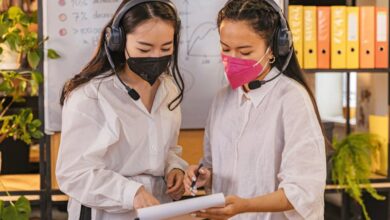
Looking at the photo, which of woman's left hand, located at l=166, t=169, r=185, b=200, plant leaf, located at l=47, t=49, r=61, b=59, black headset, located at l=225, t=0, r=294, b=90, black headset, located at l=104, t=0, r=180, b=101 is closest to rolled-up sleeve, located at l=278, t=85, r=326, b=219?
black headset, located at l=225, t=0, r=294, b=90

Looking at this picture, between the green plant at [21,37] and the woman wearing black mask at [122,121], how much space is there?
2.92 ft

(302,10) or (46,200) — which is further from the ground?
(302,10)

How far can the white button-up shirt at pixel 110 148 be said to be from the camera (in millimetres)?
1521

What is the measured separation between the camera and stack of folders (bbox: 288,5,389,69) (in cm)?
273

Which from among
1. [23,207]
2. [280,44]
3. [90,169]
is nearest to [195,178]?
[90,169]

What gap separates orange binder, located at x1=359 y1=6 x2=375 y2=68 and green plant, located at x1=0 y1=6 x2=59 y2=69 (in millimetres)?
1480

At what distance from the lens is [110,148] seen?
157 cm

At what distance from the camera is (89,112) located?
61.6 inches

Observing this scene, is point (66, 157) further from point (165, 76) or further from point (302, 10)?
point (302, 10)

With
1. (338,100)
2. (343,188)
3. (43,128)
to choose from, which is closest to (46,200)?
(43,128)

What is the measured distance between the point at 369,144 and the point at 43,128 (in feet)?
5.47

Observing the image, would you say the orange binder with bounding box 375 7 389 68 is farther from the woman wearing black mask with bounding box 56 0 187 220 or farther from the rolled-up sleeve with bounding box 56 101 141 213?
the rolled-up sleeve with bounding box 56 101 141 213

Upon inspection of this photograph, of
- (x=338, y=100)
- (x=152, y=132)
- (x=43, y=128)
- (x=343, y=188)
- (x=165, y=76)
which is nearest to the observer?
(x=152, y=132)

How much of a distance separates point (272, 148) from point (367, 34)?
1.53m
